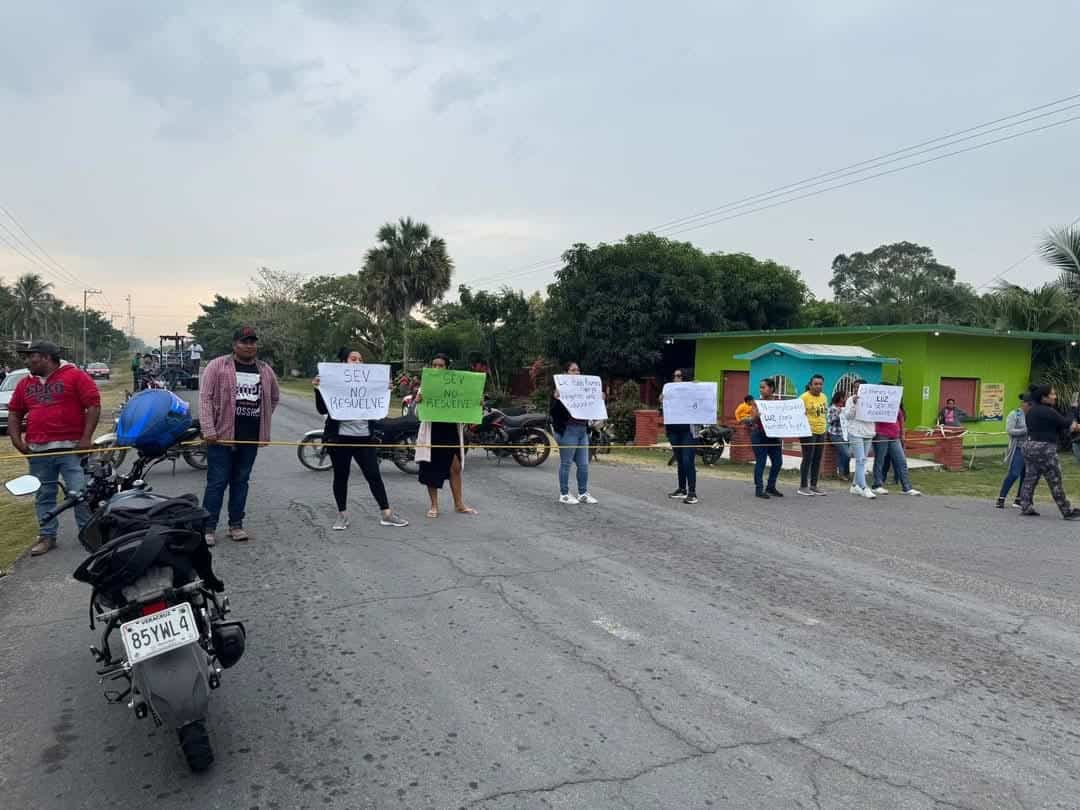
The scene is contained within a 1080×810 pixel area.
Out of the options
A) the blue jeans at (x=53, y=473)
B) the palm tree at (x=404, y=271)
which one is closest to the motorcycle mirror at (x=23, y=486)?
the blue jeans at (x=53, y=473)

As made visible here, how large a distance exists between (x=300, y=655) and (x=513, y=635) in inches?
49.5

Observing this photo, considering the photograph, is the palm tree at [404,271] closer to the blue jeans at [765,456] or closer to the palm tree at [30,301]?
the blue jeans at [765,456]

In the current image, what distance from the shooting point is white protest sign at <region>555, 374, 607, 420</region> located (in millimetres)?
9281

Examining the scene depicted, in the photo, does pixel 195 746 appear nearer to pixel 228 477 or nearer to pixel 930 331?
pixel 228 477

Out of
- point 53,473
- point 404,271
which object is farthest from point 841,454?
point 404,271

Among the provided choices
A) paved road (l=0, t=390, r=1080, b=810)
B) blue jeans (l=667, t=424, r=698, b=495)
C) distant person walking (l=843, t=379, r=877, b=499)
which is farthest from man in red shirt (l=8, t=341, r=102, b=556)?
distant person walking (l=843, t=379, r=877, b=499)

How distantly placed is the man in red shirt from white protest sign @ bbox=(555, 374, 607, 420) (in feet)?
16.6

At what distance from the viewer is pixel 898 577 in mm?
6125

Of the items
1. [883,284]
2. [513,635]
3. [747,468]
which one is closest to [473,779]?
[513,635]

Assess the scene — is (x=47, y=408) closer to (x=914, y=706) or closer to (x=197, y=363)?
(x=914, y=706)

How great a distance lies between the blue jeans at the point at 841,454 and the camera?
1219cm

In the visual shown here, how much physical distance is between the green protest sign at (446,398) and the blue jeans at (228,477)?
1961mm

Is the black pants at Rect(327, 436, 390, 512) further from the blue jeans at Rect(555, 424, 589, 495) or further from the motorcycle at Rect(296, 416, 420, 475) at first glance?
the motorcycle at Rect(296, 416, 420, 475)

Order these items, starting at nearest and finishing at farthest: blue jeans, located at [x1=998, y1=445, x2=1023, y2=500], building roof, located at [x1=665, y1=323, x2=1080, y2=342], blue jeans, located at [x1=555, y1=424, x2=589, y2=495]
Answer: blue jeans, located at [x1=555, y1=424, x2=589, y2=495], blue jeans, located at [x1=998, y1=445, x2=1023, y2=500], building roof, located at [x1=665, y1=323, x2=1080, y2=342]
